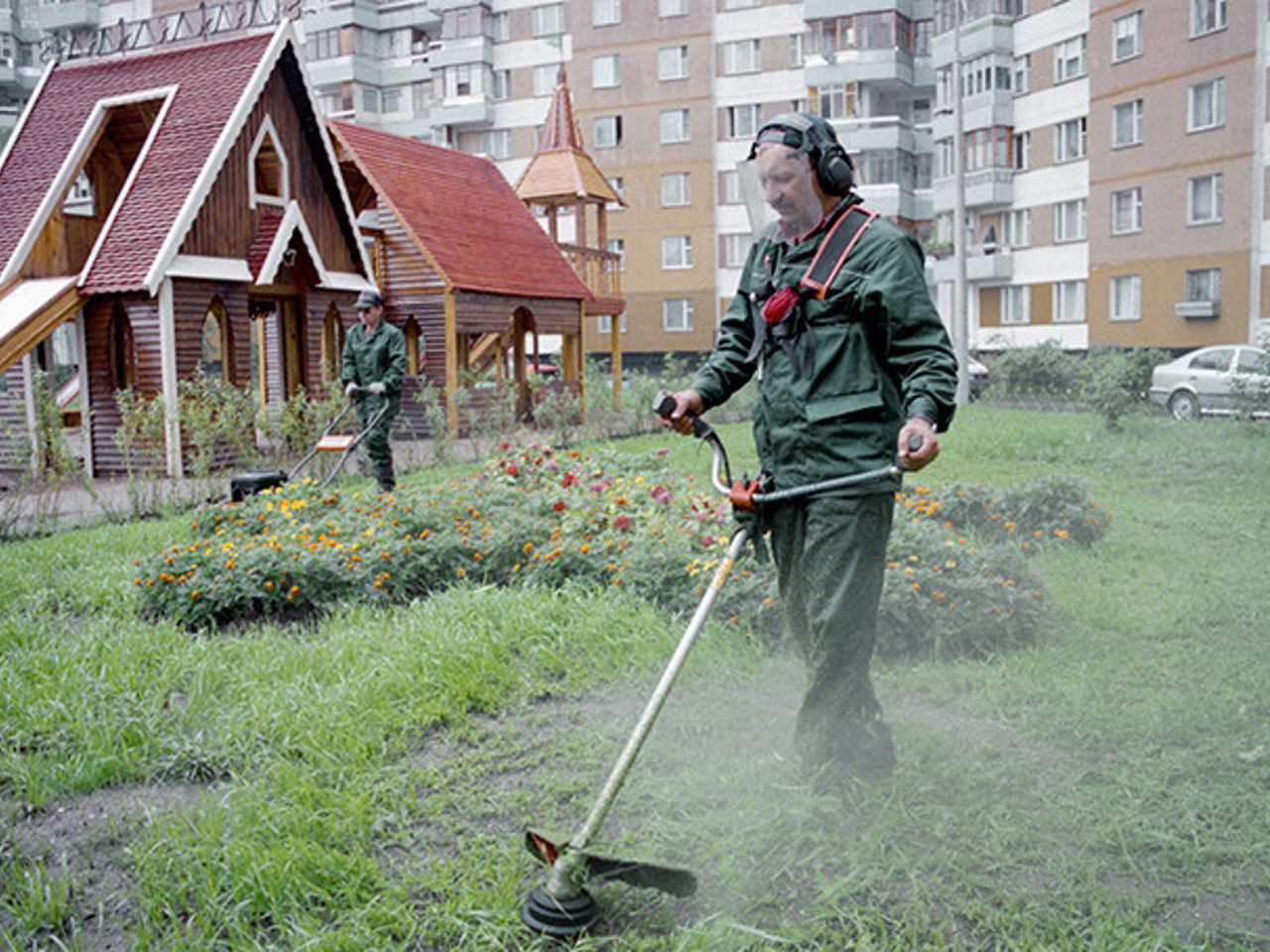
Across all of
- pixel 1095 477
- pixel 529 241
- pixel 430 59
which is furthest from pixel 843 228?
pixel 430 59

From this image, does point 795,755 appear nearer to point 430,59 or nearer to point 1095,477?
point 1095,477

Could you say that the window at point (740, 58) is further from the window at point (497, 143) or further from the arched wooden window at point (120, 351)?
the arched wooden window at point (120, 351)

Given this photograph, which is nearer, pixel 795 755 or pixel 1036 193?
pixel 795 755

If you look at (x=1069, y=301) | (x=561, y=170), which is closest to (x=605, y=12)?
(x=1069, y=301)

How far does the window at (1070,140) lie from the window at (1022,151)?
1.26 metres

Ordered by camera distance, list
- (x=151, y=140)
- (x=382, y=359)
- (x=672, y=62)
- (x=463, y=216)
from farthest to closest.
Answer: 1. (x=672, y=62)
2. (x=463, y=216)
3. (x=151, y=140)
4. (x=382, y=359)

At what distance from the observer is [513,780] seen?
4.51 meters

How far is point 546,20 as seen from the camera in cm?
4762

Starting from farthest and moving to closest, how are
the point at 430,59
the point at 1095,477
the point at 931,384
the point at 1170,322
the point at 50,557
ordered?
the point at 430,59
the point at 1170,322
the point at 1095,477
the point at 50,557
the point at 931,384

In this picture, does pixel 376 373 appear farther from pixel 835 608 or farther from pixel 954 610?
→ pixel 835 608

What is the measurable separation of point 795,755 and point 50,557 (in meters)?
6.86

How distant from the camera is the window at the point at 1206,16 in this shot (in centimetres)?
3112

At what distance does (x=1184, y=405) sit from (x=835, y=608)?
21518mm

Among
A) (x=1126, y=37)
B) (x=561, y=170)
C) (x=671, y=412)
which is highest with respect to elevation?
(x=1126, y=37)
